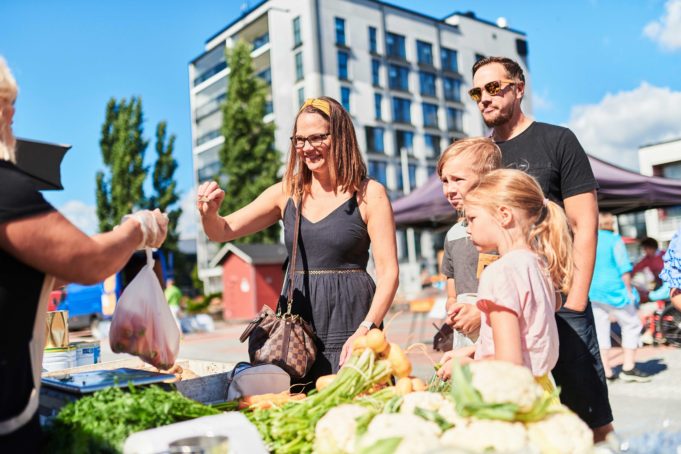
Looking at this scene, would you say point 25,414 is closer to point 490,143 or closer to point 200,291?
point 490,143

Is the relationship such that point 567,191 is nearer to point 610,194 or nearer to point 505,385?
point 505,385

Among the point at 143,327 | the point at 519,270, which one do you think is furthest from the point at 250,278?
the point at 519,270

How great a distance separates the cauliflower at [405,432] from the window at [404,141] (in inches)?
1710

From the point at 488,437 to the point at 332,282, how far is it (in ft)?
4.54

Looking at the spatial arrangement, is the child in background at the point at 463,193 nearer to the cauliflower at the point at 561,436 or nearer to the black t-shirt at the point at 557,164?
the black t-shirt at the point at 557,164

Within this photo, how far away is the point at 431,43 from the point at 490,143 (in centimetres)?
4714

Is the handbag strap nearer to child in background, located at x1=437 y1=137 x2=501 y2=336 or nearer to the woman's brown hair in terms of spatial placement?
the woman's brown hair

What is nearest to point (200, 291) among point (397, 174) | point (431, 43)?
point (397, 174)

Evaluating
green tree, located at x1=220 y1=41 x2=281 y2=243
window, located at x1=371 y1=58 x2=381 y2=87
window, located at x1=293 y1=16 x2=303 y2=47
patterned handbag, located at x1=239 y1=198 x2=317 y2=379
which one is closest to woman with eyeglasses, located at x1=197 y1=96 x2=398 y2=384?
patterned handbag, located at x1=239 y1=198 x2=317 y2=379

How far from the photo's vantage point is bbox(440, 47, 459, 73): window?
4816cm

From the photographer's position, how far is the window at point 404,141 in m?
44.5

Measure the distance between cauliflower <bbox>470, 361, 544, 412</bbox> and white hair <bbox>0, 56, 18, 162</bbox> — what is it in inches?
48.0

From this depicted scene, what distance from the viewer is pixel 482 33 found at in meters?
51.0

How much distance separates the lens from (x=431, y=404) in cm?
160
